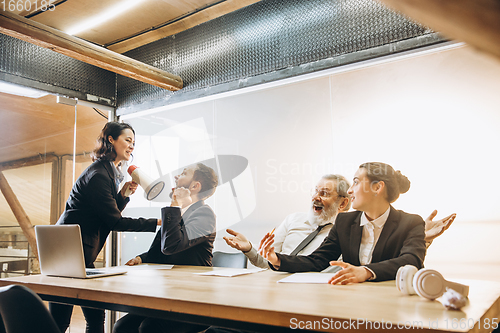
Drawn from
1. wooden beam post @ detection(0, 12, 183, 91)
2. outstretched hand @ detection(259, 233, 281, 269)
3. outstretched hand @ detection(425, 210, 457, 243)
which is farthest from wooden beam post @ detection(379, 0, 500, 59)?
wooden beam post @ detection(0, 12, 183, 91)

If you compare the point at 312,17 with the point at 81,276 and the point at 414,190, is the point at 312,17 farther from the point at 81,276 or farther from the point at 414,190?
the point at 81,276

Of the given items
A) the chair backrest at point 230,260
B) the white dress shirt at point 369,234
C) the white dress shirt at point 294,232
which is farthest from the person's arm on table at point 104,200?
the white dress shirt at point 369,234

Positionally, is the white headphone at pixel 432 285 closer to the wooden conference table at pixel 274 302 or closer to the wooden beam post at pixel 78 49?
the wooden conference table at pixel 274 302

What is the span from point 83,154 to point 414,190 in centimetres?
348

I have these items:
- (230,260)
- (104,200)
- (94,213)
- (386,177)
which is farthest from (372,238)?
(94,213)

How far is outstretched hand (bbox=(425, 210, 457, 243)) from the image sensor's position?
2436 millimetres

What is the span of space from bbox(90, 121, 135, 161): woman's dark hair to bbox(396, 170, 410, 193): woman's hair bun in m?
2.19

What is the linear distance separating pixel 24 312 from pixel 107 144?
82.4 inches

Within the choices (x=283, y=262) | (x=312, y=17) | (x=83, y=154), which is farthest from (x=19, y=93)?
(x=283, y=262)

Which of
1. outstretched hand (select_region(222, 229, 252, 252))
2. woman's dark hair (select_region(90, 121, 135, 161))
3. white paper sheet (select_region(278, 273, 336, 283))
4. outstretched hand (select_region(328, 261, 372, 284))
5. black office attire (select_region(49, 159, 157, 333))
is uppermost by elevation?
woman's dark hair (select_region(90, 121, 135, 161))

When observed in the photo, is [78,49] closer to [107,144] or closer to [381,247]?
[107,144]

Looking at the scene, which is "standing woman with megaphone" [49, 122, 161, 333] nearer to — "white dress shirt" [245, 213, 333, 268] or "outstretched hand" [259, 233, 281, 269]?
"white dress shirt" [245, 213, 333, 268]

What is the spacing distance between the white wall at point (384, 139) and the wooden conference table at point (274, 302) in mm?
836

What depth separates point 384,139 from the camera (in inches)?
108
